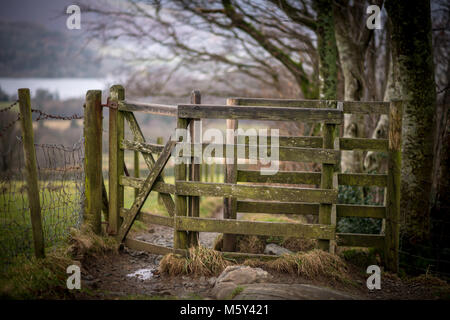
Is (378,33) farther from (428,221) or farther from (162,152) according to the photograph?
(162,152)

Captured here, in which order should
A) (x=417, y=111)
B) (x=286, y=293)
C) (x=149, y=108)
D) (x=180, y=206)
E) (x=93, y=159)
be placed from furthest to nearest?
(x=417, y=111), (x=93, y=159), (x=149, y=108), (x=180, y=206), (x=286, y=293)

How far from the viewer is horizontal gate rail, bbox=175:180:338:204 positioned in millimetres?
5371

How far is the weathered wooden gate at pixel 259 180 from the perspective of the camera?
211 inches

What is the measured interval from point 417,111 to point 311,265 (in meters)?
3.50

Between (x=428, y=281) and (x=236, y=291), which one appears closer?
(x=236, y=291)

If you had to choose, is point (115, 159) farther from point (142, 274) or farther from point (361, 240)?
point (361, 240)

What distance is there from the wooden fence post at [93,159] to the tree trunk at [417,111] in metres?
5.08

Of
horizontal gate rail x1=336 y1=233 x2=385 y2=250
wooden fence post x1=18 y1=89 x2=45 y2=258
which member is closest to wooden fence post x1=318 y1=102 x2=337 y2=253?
horizontal gate rail x1=336 y1=233 x2=385 y2=250

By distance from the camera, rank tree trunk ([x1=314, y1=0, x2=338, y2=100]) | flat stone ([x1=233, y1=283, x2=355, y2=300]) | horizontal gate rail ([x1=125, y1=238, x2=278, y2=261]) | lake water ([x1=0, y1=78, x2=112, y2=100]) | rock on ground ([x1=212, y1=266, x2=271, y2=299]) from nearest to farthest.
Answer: flat stone ([x1=233, y1=283, x2=355, y2=300])
rock on ground ([x1=212, y1=266, x2=271, y2=299])
horizontal gate rail ([x1=125, y1=238, x2=278, y2=261])
tree trunk ([x1=314, y1=0, x2=338, y2=100])
lake water ([x1=0, y1=78, x2=112, y2=100])

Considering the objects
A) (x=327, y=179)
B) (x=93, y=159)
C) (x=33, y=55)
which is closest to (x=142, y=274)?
(x=93, y=159)

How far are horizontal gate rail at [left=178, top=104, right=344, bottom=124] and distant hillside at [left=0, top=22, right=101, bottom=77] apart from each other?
98.0 ft

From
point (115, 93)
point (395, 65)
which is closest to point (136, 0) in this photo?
point (115, 93)

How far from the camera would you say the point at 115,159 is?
6.41 meters

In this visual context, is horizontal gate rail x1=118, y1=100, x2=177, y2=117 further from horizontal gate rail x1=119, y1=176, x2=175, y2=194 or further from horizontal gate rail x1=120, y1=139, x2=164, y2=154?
horizontal gate rail x1=119, y1=176, x2=175, y2=194
